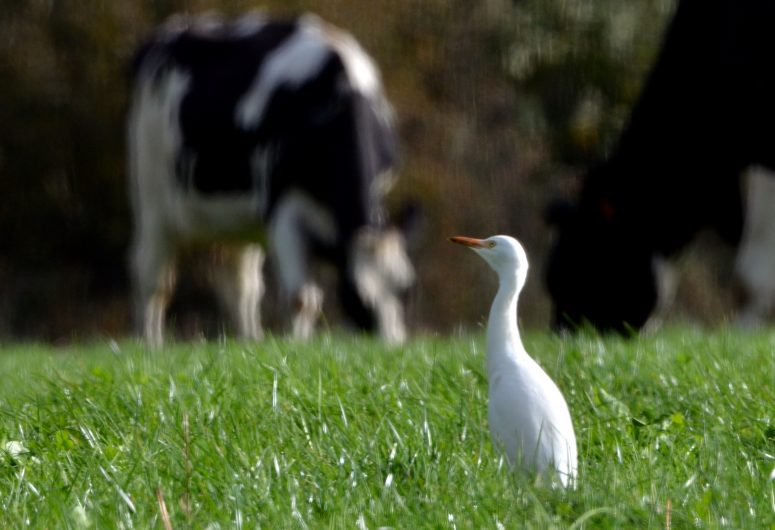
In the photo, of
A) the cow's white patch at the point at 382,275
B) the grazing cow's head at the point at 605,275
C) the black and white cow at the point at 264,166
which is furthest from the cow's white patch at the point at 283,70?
the grazing cow's head at the point at 605,275

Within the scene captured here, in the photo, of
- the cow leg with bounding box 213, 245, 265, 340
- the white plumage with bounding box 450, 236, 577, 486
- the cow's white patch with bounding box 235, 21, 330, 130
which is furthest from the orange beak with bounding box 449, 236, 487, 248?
the cow leg with bounding box 213, 245, 265, 340

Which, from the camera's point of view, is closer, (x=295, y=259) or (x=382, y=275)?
(x=382, y=275)

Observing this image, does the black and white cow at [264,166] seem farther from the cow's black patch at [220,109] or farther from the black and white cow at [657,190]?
the black and white cow at [657,190]

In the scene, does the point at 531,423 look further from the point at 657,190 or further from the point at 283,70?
the point at 283,70

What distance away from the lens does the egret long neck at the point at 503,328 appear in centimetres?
384

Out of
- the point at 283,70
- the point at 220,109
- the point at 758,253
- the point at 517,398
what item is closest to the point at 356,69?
the point at 283,70

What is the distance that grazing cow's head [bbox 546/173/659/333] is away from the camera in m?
10.0

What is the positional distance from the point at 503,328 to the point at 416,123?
16025mm

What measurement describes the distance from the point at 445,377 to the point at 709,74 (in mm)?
5231

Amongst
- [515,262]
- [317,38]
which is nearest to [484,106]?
[317,38]

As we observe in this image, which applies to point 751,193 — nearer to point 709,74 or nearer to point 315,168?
point 709,74

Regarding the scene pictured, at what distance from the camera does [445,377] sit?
16.0ft

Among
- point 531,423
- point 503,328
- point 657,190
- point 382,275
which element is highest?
point 503,328

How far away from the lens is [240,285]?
13992 millimetres
